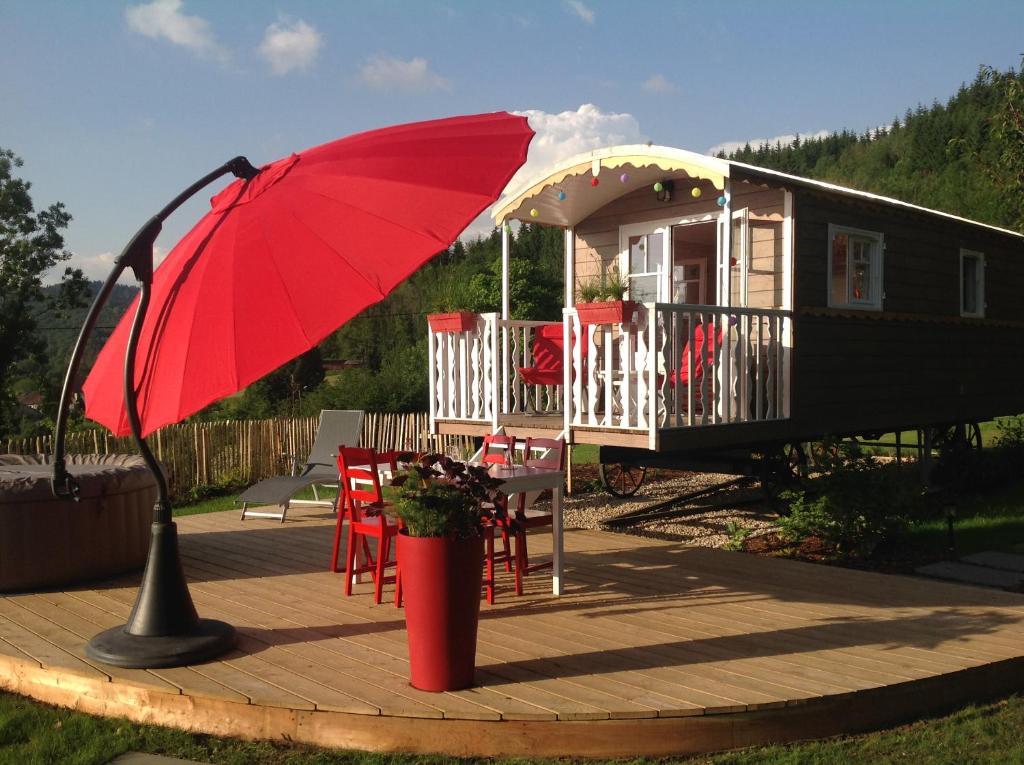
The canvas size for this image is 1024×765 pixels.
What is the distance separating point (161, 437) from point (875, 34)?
36.6 feet

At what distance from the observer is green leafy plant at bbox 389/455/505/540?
3.53 m

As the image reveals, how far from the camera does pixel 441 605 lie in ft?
11.7

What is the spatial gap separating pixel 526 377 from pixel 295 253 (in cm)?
522

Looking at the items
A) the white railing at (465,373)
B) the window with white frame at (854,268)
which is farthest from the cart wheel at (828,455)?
the white railing at (465,373)

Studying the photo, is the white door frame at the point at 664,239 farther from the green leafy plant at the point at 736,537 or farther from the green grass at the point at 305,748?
the green grass at the point at 305,748

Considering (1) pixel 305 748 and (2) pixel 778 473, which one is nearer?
(1) pixel 305 748

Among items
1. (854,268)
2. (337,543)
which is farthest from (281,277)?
(854,268)

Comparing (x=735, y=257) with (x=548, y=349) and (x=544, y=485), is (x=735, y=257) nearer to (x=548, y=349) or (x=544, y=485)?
(x=548, y=349)

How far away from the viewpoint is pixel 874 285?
30.2 feet

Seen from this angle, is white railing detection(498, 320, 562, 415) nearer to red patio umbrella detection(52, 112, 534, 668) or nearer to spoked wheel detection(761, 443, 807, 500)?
spoked wheel detection(761, 443, 807, 500)

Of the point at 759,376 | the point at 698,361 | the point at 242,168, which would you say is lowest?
the point at 759,376

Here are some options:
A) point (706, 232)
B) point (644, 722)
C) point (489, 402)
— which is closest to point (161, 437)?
point (489, 402)

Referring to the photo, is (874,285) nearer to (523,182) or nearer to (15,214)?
(523,182)

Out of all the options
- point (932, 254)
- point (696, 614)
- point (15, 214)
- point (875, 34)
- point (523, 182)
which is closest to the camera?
point (696, 614)
